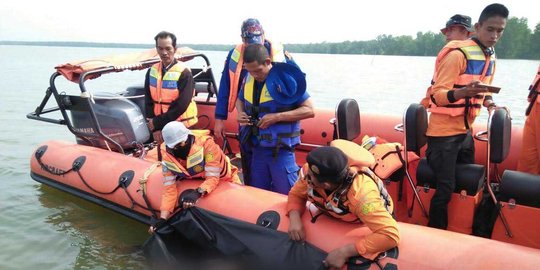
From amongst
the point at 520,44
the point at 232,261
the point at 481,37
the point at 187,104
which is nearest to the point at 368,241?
the point at 232,261

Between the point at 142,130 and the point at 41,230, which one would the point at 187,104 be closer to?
the point at 142,130

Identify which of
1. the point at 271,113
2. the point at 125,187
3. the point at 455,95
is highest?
the point at 455,95

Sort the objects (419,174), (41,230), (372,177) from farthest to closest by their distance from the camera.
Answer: (41,230), (419,174), (372,177)

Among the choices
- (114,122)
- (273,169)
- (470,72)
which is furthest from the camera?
(114,122)

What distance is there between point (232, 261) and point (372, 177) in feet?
3.03

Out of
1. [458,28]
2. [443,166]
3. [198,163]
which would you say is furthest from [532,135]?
[198,163]

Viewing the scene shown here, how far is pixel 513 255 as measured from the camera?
179 cm

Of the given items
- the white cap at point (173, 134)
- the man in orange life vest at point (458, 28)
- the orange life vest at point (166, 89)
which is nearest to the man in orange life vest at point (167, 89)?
the orange life vest at point (166, 89)

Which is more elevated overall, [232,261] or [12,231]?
[232,261]

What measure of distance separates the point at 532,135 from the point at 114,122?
3.21 meters

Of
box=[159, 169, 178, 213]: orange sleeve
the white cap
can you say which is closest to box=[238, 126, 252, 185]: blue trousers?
the white cap

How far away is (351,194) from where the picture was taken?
73.2 inches

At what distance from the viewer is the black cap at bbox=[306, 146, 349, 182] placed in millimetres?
1753

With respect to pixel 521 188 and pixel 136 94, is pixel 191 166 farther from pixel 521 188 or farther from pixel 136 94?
pixel 136 94
